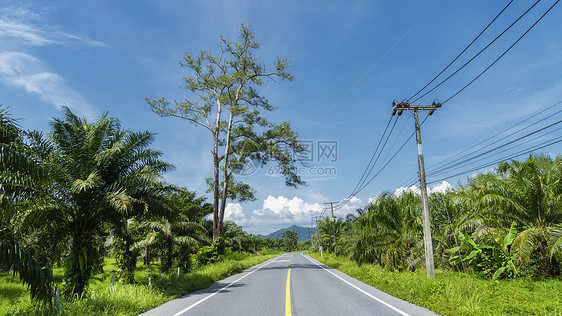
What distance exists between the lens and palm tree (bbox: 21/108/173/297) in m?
9.68

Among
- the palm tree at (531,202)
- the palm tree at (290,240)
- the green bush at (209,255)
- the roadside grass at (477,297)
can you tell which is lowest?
the palm tree at (290,240)

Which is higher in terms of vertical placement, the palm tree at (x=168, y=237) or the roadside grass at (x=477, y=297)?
the palm tree at (x=168, y=237)

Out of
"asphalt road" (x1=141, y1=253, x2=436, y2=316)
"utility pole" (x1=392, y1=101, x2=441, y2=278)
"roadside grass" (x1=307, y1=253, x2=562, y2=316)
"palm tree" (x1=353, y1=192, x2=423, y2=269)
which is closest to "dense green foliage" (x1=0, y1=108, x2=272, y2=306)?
"asphalt road" (x1=141, y1=253, x2=436, y2=316)

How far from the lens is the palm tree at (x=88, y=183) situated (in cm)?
968

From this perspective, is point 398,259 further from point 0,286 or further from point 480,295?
point 0,286

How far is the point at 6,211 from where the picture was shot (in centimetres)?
639

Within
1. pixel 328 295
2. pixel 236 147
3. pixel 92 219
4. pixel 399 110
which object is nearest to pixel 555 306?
pixel 328 295

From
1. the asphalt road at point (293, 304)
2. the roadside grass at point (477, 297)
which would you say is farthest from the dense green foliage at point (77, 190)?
the roadside grass at point (477, 297)

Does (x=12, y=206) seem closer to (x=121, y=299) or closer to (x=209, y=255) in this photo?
(x=121, y=299)

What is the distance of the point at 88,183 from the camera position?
889cm

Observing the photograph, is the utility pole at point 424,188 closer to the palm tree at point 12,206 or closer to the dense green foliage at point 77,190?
the dense green foliage at point 77,190

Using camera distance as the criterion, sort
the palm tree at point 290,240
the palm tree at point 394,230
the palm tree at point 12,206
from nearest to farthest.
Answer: the palm tree at point 12,206, the palm tree at point 394,230, the palm tree at point 290,240

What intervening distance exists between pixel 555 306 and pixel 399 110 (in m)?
9.05

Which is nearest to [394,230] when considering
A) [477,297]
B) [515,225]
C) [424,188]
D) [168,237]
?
[515,225]
